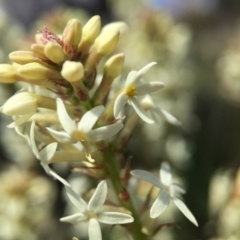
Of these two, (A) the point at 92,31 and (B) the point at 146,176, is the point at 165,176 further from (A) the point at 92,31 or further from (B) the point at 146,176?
(A) the point at 92,31

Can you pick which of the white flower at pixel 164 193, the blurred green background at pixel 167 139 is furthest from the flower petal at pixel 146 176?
the blurred green background at pixel 167 139

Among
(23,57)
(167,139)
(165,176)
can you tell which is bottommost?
(167,139)

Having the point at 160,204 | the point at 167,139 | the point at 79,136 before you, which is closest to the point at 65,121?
the point at 79,136

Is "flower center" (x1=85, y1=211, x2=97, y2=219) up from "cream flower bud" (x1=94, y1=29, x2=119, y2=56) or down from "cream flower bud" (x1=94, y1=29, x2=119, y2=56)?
down

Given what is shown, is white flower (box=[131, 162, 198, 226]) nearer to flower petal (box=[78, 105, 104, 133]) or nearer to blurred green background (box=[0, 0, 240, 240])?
flower petal (box=[78, 105, 104, 133])

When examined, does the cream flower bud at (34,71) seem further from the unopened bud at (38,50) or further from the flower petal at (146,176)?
the flower petal at (146,176)

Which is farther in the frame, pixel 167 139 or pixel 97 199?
pixel 167 139

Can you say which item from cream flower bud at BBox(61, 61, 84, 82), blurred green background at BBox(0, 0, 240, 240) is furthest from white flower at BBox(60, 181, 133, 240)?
blurred green background at BBox(0, 0, 240, 240)

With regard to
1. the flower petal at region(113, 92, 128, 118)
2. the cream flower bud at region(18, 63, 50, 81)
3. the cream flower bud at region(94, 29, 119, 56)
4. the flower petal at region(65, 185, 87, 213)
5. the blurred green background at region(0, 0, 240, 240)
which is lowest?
the blurred green background at region(0, 0, 240, 240)
